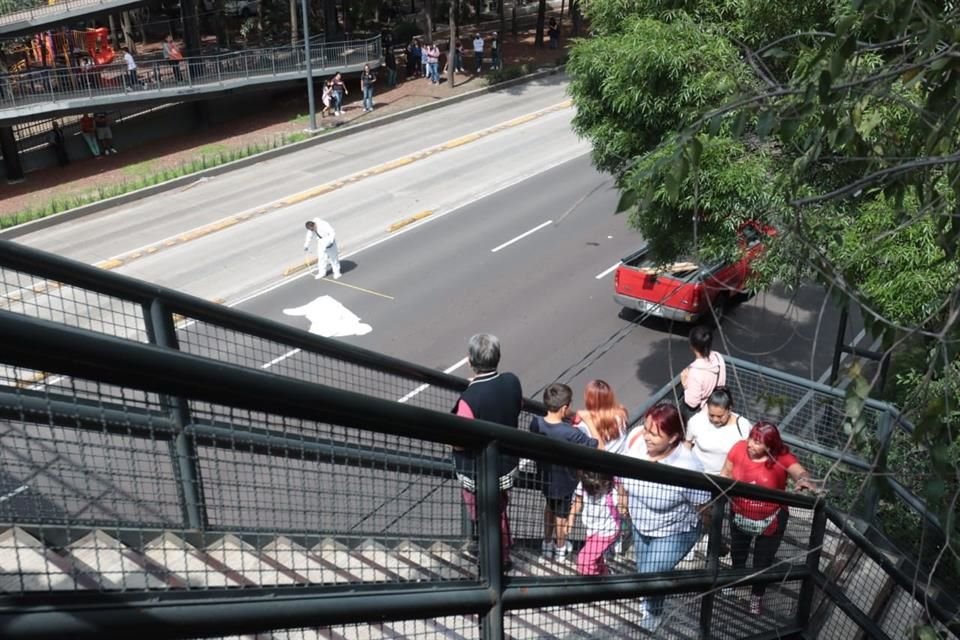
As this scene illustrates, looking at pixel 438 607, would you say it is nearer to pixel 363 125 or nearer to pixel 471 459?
pixel 471 459

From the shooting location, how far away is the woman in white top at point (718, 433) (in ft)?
23.0

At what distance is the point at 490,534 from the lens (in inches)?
131

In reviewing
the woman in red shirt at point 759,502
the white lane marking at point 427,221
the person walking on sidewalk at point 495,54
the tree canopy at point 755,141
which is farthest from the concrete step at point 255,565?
the person walking on sidewalk at point 495,54

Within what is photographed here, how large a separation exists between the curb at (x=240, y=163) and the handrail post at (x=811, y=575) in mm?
19868

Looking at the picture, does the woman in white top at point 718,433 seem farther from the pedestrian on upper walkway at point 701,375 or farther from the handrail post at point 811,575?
the pedestrian on upper walkway at point 701,375

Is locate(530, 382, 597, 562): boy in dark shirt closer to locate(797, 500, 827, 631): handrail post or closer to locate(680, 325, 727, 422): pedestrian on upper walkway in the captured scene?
locate(797, 500, 827, 631): handrail post

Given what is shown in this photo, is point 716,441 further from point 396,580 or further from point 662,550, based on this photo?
point 396,580

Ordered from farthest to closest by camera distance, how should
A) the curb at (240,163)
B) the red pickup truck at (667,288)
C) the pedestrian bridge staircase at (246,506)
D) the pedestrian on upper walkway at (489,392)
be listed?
the curb at (240,163)
the red pickup truck at (667,288)
the pedestrian on upper walkway at (489,392)
the pedestrian bridge staircase at (246,506)

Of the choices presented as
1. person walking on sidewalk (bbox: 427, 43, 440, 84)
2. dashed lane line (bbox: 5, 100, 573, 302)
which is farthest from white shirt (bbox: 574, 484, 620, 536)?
person walking on sidewalk (bbox: 427, 43, 440, 84)

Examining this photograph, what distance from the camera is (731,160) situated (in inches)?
377

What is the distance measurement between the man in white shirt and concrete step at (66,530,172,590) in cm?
1532

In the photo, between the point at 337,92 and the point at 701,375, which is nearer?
the point at 701,375

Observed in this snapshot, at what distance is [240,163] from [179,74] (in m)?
3.87

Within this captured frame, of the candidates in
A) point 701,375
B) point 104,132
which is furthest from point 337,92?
point 701,375
